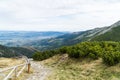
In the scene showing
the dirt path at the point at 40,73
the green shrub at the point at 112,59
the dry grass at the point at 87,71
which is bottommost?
the dirt path at the point at 40,73

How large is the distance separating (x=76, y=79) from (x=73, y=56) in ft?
41.8

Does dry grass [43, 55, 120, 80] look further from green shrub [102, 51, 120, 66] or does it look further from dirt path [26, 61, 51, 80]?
dirt path [26, 61, 51, 80]

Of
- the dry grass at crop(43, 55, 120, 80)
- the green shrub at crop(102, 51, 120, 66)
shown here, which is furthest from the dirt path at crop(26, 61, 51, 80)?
the green shrub at crop(102, 51, 120, 66)

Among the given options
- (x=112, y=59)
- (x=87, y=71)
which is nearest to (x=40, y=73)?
(x=87, y=71)

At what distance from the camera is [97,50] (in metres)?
35.5

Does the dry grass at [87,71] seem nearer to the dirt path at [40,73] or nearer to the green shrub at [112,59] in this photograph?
the green shrub at [112,59]

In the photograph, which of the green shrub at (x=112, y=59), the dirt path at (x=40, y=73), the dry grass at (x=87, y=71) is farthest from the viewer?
the green shrub at (x=112, y=59)

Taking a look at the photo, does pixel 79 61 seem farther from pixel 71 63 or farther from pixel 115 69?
pixel 115 69

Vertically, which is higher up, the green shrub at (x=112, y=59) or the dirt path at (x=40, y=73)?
the green shrub at (x=112, y=59)

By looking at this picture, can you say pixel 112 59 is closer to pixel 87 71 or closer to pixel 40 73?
pixel 87 71

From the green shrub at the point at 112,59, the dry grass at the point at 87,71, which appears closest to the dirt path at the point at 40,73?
the dry grass at the point at 87,71

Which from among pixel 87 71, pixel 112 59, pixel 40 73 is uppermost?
pixel 112 59

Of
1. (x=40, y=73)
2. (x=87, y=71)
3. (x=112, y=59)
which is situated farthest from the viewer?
(x=40, y=73)

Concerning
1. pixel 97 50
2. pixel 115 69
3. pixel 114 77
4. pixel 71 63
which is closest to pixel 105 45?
pixel 97 50
